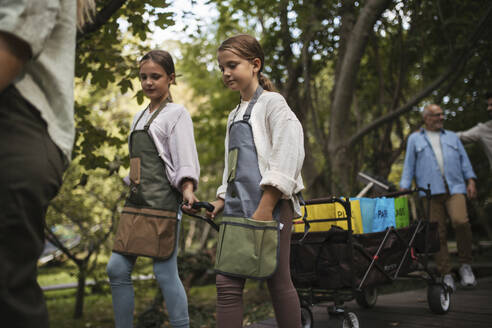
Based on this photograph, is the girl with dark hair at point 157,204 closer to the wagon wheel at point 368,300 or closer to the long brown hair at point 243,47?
the long brown hair at point 243,47

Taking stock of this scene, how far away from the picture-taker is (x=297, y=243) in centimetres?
356

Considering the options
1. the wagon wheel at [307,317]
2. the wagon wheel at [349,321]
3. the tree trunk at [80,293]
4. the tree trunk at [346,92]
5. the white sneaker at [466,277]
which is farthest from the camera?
the tree trunk at [80,293]

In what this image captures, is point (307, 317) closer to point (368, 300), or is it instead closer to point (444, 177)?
point (368, 300)

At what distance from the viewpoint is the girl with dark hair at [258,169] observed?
2125mm

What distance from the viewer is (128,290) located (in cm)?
252

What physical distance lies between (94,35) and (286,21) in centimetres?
376

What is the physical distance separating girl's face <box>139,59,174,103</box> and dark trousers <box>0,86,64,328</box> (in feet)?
5.13

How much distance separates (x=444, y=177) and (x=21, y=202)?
16.8 feet

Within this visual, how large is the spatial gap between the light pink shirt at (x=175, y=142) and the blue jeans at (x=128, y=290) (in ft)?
1.58

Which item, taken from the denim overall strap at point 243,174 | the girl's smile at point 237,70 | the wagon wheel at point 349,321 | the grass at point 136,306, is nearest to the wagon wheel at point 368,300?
the wagon wheel at point 349,321

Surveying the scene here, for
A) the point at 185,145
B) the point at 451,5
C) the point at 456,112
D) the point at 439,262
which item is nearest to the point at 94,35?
the point at 185,145

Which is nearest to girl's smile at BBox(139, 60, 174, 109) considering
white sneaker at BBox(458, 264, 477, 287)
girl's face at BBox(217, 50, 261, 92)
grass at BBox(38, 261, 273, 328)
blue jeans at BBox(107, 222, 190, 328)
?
girl's face at BBox(217, 50, 261, 92)

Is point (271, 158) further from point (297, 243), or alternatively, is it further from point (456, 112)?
point (456, 112)

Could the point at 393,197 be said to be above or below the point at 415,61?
below
